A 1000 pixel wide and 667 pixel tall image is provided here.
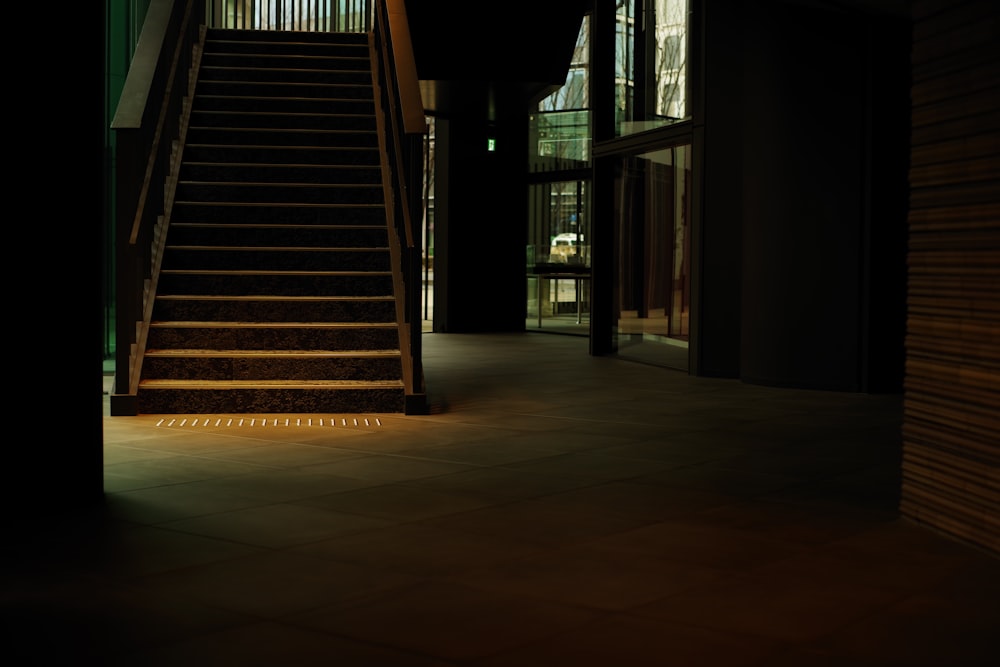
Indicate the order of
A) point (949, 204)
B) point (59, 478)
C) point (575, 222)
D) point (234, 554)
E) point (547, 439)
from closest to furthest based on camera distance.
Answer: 1. point (234, 554)
2. point (949, 204)
3. point (59, 478)
4. point (547, 439)
5. point (575, 222)

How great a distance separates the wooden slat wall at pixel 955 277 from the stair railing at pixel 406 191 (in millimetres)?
3813

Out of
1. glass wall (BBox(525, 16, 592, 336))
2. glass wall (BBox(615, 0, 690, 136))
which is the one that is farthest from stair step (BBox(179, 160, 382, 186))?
glass wall (BBox(525, 16, 592, 336))

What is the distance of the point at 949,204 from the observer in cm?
451

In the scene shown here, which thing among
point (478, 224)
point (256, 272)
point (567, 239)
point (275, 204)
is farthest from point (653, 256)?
point (256, 272)

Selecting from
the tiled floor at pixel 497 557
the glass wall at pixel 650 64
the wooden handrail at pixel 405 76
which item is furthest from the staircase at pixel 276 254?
the glass wall at pixel 650 64

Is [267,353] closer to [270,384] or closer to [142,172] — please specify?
[270,384]

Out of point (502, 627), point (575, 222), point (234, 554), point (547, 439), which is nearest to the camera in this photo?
point (502, 627)

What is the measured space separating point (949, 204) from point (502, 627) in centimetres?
234

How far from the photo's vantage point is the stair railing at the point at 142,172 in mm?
7660

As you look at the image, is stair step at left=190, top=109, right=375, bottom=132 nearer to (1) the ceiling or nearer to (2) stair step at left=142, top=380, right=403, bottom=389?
(1) the ceiling

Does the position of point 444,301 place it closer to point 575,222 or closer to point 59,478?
point 575,222

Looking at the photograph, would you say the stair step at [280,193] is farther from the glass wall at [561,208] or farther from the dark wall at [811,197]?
the glass wall at [561,208]

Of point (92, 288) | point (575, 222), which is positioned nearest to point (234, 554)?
point (92, 288)

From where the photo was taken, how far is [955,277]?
4461 mm
